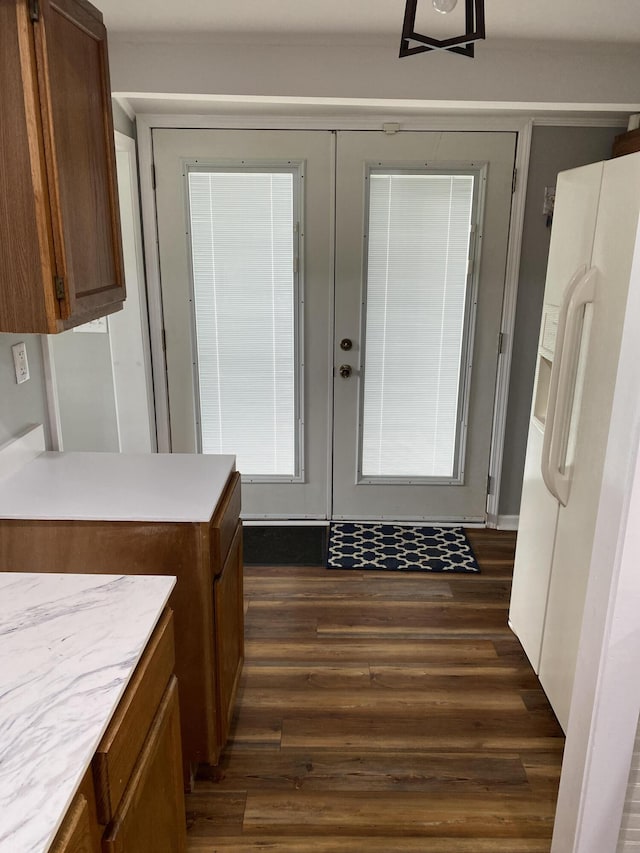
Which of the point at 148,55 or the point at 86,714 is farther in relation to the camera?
the point at 148,55

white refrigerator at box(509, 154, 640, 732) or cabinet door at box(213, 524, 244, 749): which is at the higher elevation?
white refrigerator at box(509, 154, 640, 732)

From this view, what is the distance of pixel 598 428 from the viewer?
1778 millimetres

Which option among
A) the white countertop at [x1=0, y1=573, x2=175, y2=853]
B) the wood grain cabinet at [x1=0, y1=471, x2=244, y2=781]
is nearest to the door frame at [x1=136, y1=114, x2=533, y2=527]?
the wood grain cabinet at [x1=0, y1=471, x2=244, y2=781]

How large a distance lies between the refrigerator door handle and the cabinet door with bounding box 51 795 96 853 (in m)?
1.61

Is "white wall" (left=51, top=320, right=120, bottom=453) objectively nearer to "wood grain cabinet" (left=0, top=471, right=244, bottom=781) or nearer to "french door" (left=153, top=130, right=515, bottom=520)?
"french door" (left=153, top=130, right=515, bottom=520)

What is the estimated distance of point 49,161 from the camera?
147cm

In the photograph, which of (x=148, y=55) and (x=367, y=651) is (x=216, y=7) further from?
(x=367, y=651)

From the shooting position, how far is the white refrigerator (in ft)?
5.69

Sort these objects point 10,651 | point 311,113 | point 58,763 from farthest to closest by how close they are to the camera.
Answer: point 311,113 < point 10,651 < point 58,763

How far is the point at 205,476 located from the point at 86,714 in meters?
1.04

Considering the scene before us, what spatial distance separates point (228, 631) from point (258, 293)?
190 centimetres

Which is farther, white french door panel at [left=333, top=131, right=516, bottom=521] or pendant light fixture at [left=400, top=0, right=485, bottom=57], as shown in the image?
white french door panel at [left=333, top=131, right=516, bottom=521]

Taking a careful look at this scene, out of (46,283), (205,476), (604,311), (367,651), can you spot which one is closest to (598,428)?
(604,311)

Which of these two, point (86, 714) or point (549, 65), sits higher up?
point (549, 65)
